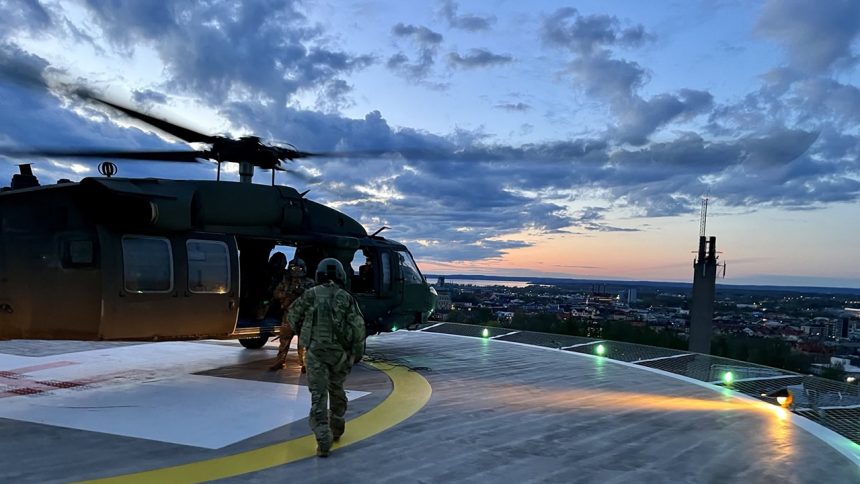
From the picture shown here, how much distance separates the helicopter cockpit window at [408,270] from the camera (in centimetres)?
1208

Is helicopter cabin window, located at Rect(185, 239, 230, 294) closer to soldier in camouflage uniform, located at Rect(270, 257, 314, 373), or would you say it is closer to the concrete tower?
soldier in camouflage uniform, located at Rect(270, 257, 314, 373)

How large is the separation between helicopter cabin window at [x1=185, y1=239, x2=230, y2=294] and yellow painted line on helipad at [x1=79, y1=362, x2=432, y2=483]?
11.0 ft

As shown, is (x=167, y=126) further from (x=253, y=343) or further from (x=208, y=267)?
(x=253, y=343)

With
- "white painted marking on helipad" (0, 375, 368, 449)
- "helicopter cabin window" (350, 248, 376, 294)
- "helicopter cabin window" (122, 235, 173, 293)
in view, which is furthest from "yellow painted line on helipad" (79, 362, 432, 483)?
"helicopter cabin window" (350, 248, 376, 294)

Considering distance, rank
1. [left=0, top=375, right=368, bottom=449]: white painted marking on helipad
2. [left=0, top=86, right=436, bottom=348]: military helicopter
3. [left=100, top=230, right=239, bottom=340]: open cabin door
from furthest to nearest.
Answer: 1. [left=100, top=230, right=239, bottom=340]: open cabin door
2. [left=0, top=86, right=436, bottom=348]: military helicopter
3. [left=0, top=375, right=368, bottom=449]: white painted marking on helipad

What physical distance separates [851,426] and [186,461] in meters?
7.76

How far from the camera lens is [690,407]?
7605 mm

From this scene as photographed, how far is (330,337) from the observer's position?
5.13 metres

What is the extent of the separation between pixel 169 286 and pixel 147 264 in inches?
18.1

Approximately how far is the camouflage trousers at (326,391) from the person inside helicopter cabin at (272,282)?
5.70 metres

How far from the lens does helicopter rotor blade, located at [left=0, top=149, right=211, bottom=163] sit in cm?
721

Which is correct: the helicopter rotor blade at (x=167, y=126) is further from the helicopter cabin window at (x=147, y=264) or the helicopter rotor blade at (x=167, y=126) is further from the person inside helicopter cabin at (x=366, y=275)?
the person inside helicopter cabin at (x=366, y=275)

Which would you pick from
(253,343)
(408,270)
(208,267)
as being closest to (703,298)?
(408,270)

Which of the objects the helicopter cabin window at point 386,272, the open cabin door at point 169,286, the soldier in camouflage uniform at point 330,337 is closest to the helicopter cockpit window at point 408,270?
the helicopter cabin window at point 386,272
